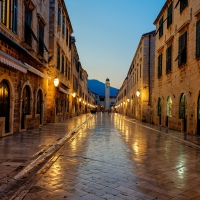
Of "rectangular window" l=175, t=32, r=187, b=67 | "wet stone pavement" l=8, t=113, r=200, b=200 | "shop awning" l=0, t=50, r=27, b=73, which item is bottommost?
"wet stone pavement" l=8, t=113, r=200, b=200

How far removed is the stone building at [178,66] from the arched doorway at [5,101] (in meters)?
10.2

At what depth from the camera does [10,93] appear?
39.8 ft

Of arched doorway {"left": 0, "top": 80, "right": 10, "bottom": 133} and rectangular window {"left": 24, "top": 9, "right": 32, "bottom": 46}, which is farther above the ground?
rectangular window {"left": 24, "top": 9, "right": 32, "bottom": 46}

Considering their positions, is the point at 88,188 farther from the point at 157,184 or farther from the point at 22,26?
the point at 22,26

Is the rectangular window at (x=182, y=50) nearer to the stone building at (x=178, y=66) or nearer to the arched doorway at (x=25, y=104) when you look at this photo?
the stone building at (x=178, y=66)

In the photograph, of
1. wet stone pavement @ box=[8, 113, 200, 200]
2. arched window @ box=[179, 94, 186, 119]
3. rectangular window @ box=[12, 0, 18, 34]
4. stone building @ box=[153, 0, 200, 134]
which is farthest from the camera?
arched window @ box=[179, 94, 186, 119]

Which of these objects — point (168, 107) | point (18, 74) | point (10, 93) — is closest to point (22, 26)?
point (18, 74)

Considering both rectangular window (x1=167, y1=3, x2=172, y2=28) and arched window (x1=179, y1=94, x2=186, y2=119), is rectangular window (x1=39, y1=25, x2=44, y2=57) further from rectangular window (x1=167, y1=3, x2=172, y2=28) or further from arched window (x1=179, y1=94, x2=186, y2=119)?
arched window (x1=179, y1=94, x2=186, y2=119)

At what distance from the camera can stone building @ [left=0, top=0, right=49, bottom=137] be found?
11.1 metres

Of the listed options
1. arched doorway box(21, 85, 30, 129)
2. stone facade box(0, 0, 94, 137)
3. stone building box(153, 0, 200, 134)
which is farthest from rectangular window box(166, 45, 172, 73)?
arched doorway box(21, 85, 30, 129)

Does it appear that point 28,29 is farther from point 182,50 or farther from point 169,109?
point 169,109

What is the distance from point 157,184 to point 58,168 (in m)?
2.45

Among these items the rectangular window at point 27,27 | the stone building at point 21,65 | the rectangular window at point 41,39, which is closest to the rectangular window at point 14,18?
the stone building at point 21,65

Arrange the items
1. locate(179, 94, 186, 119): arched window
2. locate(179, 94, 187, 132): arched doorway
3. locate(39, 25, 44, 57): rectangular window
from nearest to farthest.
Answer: locate(179, 94, 187, 132): arched doorway → locate(179, 94, 186, 119): arched window → locate(39, 25, 44, 57): rectangular window
